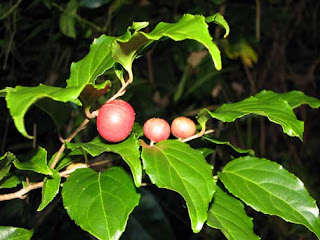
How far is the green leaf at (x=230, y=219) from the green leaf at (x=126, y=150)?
0.68 ft

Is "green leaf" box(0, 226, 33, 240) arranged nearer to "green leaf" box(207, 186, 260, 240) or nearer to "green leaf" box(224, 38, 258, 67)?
"green leaf" box(207, 186, 260, 240)

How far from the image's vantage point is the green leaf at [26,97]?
517mm

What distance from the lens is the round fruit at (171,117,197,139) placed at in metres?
0.85

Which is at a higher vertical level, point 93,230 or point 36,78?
point 93,230

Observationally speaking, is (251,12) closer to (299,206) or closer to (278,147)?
(278,147)

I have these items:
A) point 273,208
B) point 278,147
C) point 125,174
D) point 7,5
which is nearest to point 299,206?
point 273,208

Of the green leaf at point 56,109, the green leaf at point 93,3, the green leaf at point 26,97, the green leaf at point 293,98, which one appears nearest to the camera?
the green leaf at point 26,97

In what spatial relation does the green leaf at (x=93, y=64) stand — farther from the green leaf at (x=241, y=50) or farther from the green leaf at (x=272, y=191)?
the green leaf at (x=241, y=50)

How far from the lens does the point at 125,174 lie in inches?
31.0

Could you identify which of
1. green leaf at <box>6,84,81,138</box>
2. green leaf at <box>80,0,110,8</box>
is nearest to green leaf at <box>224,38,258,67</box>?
green leaf at <box>80,0,110,8</box>

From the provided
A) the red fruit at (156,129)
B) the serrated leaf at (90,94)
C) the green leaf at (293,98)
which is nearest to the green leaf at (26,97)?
the serrated leaf at (90,94)

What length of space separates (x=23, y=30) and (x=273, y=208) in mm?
1295

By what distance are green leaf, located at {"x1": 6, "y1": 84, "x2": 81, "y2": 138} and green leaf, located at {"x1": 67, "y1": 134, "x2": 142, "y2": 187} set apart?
0.14 metres

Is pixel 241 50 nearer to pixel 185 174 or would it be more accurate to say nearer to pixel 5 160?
pixel 185 174
